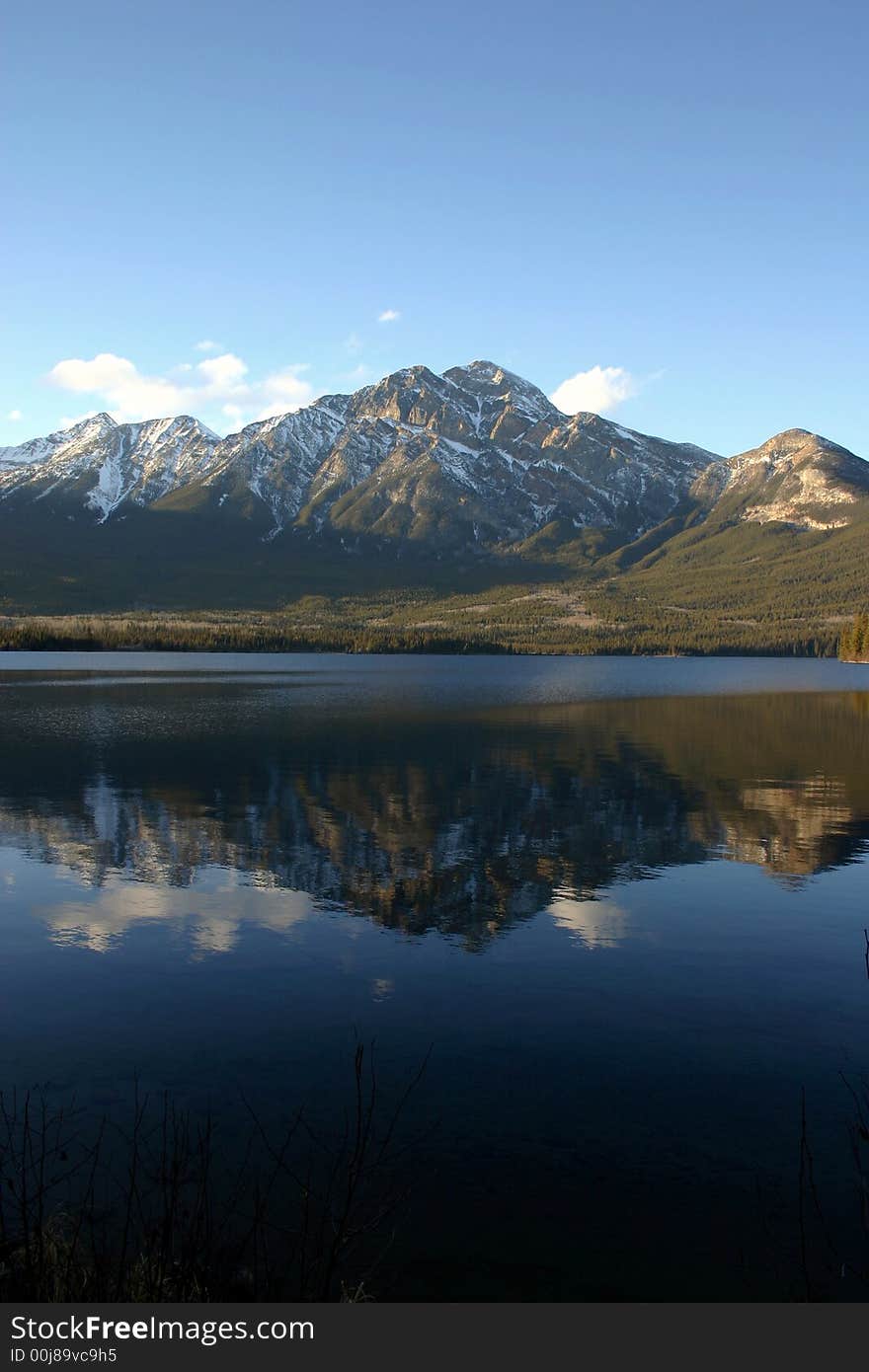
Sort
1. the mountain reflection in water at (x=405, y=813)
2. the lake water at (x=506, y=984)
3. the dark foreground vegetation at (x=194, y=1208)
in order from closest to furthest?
the dark foreground vegetation at (x=194, y=1208) → the lake water at (x=506, y=984) → the mountain reflection in water at (x=405, y=813)

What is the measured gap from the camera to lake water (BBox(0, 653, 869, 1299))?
1511 centimetres

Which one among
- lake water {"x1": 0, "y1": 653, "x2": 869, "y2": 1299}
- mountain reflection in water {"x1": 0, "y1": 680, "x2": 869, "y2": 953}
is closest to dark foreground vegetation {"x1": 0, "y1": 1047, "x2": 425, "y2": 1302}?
lake water {"x1": 0, "y1": 653, "x2": 869, "y2": 1299}

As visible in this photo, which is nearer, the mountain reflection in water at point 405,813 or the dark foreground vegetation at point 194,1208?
the dark foreground vegetation at point 194,1208

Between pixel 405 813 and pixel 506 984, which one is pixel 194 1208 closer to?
pixel 506 984

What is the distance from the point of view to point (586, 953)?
28078 mm

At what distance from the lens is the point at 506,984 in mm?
25469

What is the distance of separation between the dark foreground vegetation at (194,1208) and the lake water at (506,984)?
794mm

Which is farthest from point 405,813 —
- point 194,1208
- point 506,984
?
point 194,1208

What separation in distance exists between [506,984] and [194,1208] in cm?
1176

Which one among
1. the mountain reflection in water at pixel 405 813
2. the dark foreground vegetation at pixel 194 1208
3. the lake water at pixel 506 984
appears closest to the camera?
the dark foreground vegetation at pixel 194 1208

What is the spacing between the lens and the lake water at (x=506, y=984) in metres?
15.1

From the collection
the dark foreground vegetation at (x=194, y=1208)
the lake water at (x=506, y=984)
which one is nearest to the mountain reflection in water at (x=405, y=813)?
the lake water at (x=506, y=984)

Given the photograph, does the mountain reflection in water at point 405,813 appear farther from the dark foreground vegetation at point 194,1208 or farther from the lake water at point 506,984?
the dark foreground vegetation at point 194,1208

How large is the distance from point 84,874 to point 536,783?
30842 millimetres
